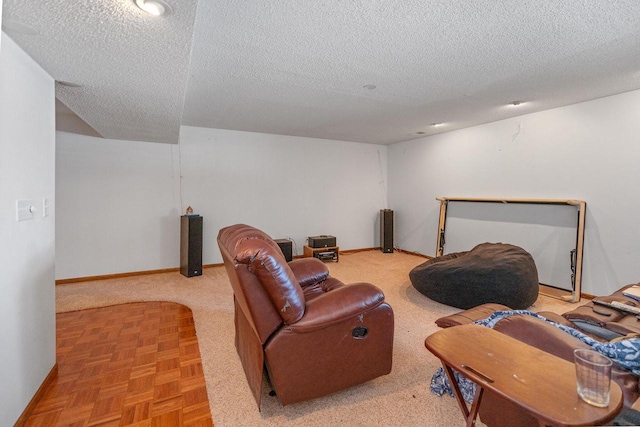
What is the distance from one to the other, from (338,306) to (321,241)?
3.45 meters

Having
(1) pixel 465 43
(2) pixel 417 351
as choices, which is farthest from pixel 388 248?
(1) pixel 465 43

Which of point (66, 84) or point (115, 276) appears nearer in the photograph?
point (66, 84)

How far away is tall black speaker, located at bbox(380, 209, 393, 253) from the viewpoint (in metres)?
5.64

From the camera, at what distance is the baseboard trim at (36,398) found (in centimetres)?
150

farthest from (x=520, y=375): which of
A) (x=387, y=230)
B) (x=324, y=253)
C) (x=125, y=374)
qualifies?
(x=387, y=230)

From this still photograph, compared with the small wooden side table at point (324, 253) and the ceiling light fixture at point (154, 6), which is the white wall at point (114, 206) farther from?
the ceiling light fixture at point (154, 6)

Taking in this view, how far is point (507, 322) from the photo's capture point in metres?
1.41

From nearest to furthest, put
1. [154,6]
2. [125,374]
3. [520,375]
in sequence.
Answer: [520,375] → [154,6] → [125,374]

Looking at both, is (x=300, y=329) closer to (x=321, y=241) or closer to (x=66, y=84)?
(x=66, y=84)

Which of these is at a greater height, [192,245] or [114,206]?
[114,206]

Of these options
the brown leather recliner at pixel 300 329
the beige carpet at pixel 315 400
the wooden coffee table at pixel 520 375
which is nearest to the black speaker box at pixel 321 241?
the beige carpet at pixel 315 400

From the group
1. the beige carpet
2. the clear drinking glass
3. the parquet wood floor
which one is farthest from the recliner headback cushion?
the clear drinking glass

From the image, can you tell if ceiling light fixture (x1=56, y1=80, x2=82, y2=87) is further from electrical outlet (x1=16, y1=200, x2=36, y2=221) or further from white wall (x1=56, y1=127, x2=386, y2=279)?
white wall (x1=56, y1=127, x2=386, y2=279)

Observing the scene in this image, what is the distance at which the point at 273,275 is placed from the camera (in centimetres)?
139
